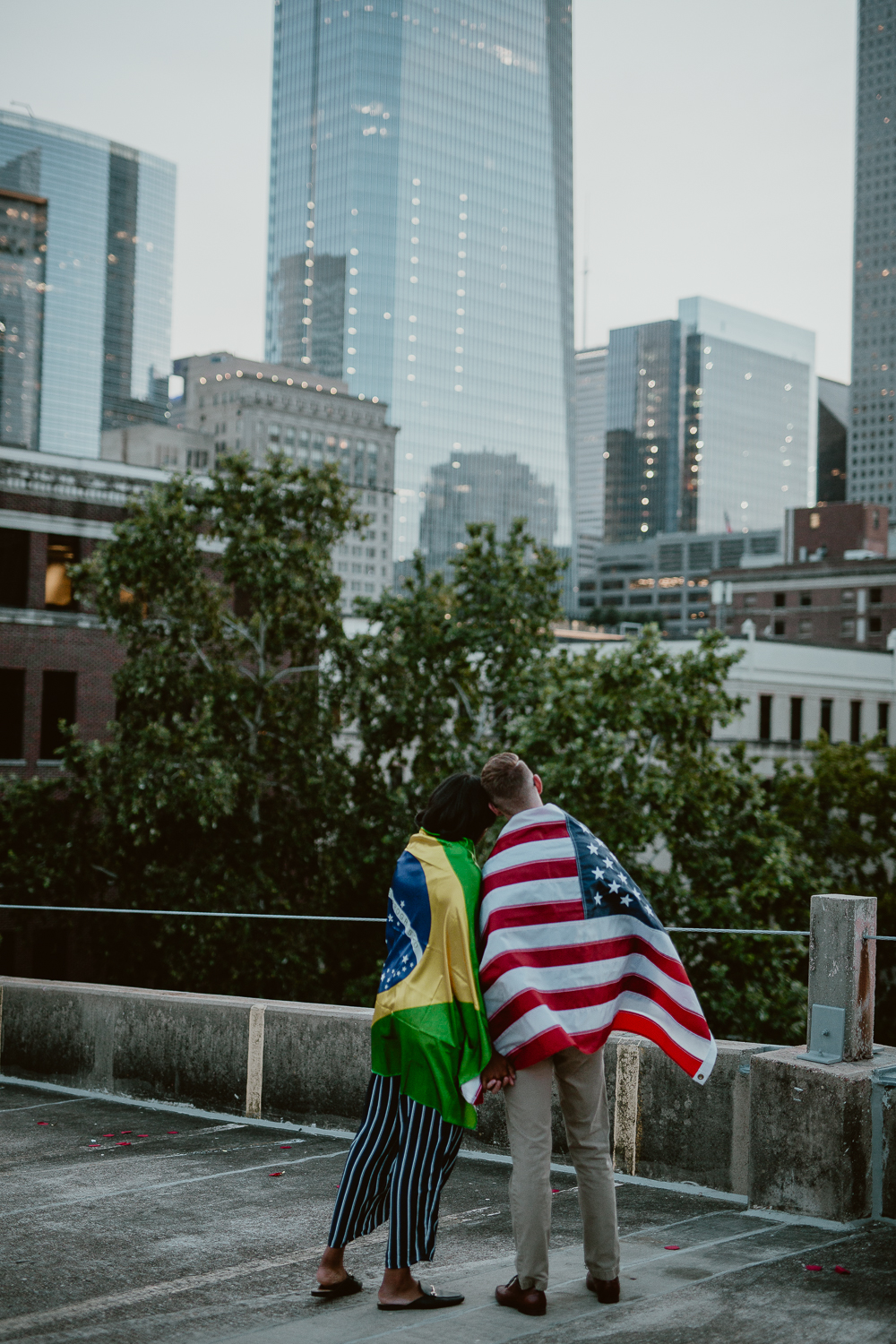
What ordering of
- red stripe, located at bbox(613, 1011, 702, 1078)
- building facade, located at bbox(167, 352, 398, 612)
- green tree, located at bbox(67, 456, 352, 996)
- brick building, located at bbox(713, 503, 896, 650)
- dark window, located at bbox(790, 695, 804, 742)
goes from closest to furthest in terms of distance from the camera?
red stripe, located at bbox(613, 1011, 702, 1078) → green tree, located at bbox(67, 456, 352, 996) → dark window, located at bbox(790, 695, 804, 742) → brick building, located at bbox(713, 503, 896, 650) → building facade, located at bbox(167, 352, 398, 612)

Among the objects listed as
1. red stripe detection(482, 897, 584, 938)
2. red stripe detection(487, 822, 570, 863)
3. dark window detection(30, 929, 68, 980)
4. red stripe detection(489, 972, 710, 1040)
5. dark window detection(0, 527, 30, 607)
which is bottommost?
dark window detection(30, 929, 68, 980)

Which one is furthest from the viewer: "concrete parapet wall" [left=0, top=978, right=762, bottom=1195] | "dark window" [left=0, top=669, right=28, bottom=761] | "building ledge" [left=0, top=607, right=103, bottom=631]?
"dark window" [left=0, top=669, right=28, bottom=761]

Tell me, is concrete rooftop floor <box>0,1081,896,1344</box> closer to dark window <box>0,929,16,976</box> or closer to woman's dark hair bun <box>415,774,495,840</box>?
woman's dark hair bun <box>415,774,495,840</box>

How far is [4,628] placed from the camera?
3450cm

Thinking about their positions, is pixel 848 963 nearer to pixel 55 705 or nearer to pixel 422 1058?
pixel 422 1058

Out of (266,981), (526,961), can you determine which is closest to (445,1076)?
(526,961)

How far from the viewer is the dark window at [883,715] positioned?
6550cm

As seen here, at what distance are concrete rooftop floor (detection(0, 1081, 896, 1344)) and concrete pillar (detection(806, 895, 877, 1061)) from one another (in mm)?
815

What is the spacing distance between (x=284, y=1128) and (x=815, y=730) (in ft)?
185

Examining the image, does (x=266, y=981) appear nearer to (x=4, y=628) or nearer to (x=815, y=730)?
(x=4, y=628)

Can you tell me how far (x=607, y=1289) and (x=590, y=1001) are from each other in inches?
39.4

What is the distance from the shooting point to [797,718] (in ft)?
200

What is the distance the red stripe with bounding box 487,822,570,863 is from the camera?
15.4 feet

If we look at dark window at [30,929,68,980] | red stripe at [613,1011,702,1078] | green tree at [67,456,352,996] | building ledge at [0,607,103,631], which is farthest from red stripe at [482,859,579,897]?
building ledge at [0,607,103,631]
